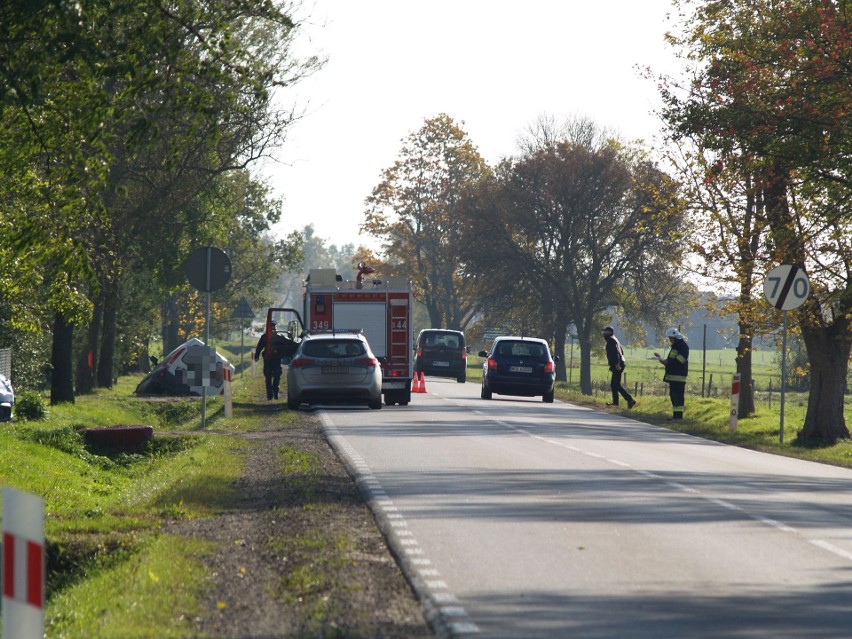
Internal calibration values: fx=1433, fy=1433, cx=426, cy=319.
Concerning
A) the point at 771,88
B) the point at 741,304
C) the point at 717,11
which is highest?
the point at 717,11

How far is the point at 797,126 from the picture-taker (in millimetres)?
21672

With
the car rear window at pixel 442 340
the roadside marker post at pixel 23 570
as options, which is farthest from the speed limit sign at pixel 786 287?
the car rear window at pixel 442 340

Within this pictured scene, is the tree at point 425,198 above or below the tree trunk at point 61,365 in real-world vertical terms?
above

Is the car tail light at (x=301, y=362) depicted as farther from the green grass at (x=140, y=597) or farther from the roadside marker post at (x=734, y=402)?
the green grass at (x=140, y=597)

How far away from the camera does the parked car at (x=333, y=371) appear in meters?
27.8

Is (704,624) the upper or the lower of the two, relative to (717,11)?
lower

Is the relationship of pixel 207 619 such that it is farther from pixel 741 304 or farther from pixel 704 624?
pixel 741 304

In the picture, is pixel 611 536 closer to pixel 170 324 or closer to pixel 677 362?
pixel 677 362

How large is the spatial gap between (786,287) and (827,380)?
4.36m

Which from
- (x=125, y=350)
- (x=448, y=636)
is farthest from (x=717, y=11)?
(x=125, y=350)

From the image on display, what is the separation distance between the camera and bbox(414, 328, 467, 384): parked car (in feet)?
180

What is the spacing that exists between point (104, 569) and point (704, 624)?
446cm

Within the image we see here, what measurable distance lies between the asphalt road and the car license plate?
6.47m

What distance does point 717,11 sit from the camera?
29078 mm
